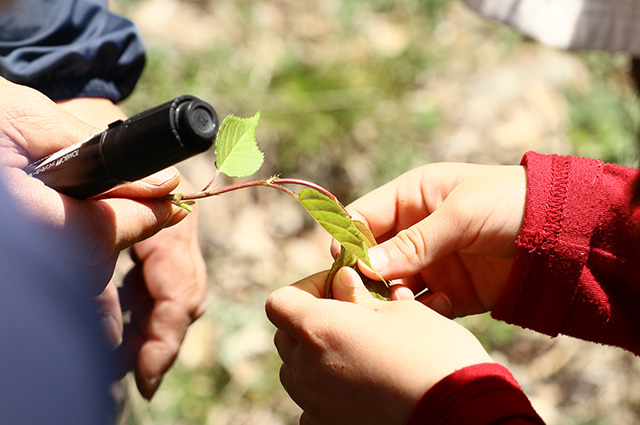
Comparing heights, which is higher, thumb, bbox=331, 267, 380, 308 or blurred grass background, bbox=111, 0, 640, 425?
thumb, bbox=331, 267, 380, 308

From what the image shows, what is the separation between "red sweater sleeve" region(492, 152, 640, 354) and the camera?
103 centimetres

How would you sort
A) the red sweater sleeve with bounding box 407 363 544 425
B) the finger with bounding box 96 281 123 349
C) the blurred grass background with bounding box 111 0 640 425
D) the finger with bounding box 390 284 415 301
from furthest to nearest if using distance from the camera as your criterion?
the blurred grass background with bounding box 111 0 640 425, the finger with bounding box 96 281 123 349, the finger with bounding box 390 284 415 301, the red sweater sleeve with bounding box 407 363 544 425

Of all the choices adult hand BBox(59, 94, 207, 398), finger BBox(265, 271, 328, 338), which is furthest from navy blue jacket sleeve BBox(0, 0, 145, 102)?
finger BBox(265, 271, 328, 338)

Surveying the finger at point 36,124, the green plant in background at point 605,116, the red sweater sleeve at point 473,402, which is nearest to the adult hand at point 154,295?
the finger at point 36,124

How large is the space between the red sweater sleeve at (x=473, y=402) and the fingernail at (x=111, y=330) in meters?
0.66

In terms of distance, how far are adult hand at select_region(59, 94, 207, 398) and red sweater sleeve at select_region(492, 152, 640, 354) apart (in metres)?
0.69

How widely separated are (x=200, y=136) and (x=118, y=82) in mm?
842

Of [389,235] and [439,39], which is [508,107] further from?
[389,235]

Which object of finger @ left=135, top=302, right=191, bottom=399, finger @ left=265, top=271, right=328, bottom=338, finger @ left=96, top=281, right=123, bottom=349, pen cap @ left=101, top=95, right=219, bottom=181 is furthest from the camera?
finger @ left=135, top=302, right=191, bottom=399

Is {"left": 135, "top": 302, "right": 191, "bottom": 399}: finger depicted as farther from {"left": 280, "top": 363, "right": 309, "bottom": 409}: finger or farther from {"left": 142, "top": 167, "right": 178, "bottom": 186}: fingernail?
{"left": 142, "top": 167, "right": 178, "bottom": 186}: fingernail

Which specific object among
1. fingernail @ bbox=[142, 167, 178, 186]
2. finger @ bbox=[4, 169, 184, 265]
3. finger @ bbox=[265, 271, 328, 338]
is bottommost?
finger @ bbox=[265, 271, 328, 338]

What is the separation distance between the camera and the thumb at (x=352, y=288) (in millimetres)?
912

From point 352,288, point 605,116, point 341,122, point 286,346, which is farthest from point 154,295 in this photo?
point 605,116

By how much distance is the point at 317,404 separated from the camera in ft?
2.93
